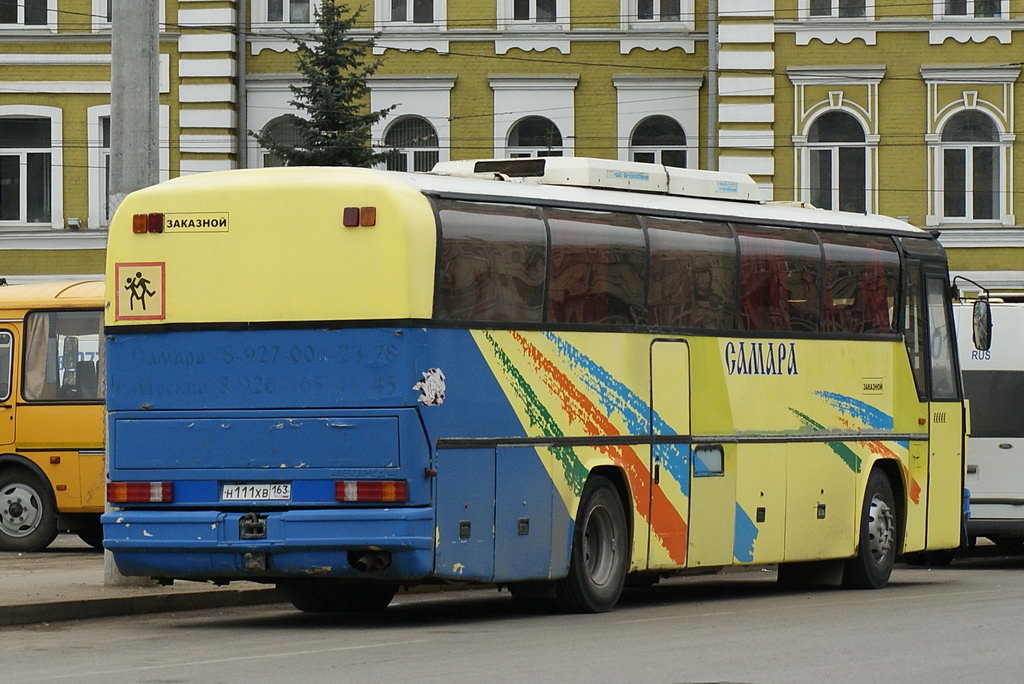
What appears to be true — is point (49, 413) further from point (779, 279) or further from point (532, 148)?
point (532, 148)

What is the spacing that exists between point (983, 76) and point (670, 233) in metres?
22.6

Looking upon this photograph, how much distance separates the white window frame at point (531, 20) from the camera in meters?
38.4

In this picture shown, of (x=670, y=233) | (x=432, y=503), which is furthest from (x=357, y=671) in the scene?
(x=670, y=233)

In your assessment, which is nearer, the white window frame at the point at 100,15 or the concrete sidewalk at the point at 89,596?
the concrete sidewalk at the point at 89,596

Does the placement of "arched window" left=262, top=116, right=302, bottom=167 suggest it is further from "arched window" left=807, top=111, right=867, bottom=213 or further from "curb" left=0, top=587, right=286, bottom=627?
"curb" left=0, top=587, right=286, bottom=627

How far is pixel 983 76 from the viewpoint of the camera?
37.7 metres

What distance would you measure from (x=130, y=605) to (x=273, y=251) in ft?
10.5

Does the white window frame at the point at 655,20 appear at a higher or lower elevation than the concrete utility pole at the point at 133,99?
higher

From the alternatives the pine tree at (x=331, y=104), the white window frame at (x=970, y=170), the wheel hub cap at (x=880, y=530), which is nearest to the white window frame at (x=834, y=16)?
the white window frame at (x=970, y=170)

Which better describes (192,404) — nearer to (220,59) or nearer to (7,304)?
(7,304)

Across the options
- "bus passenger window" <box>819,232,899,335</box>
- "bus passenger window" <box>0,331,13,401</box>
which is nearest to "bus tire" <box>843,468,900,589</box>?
"bus passenger window" <box>819,232,899,335</box>

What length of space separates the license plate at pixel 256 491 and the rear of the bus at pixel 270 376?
12 mm

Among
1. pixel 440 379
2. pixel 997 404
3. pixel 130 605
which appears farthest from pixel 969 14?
pixel 440 379

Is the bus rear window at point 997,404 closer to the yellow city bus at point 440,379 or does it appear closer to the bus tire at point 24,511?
the yellow city bus at point 440,379
